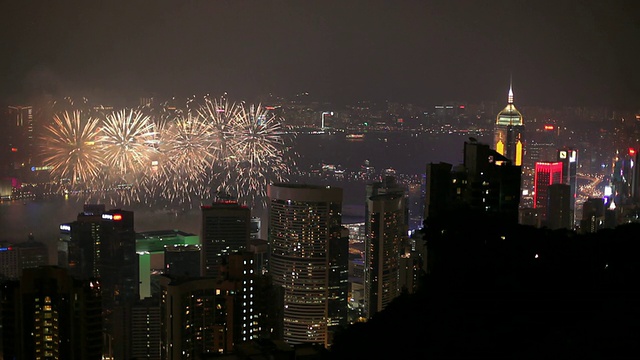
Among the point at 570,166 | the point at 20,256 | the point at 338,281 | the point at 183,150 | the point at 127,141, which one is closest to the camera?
the point at 20,256

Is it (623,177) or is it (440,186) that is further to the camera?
(623,177)

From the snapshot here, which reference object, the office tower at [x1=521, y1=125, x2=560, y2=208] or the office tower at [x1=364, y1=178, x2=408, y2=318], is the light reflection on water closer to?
the office tower at [x1=364, y1=178, x2=408, y2=318]

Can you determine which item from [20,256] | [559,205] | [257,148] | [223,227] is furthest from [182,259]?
[559,205]

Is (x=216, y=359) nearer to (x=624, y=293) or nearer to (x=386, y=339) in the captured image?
(x=386, y=339)

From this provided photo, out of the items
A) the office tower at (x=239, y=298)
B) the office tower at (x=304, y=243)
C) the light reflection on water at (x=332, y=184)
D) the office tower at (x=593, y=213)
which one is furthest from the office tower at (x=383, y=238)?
the office tower at (x=239, y=298)

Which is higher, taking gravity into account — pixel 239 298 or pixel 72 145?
pixel 72 145

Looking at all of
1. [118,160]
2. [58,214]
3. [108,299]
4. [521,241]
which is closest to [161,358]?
[108,299]

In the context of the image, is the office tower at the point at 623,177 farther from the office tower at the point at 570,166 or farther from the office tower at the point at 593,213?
the office tower at the point at 570,166

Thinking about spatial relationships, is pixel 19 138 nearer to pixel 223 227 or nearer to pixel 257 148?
pixel 257 148
